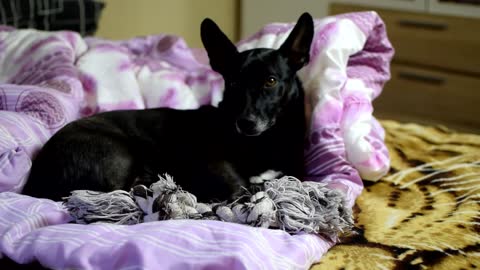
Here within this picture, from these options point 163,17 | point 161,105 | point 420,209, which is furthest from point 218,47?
point 163,17

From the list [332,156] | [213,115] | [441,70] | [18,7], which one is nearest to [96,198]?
[213,115]

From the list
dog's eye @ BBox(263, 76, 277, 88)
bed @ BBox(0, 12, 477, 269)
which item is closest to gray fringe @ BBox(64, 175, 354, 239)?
bed @ BBox(0, 12, 477, 269)

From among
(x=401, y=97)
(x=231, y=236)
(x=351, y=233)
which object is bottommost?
(x=401, y=97)

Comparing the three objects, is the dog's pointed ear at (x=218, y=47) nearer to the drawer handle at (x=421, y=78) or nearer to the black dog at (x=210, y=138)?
the black dog at (x=210, y=138)

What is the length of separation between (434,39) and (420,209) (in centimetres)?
193

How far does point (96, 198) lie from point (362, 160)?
0.77 metres

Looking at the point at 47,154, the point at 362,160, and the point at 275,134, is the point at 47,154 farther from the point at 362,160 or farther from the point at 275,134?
the point at 362,160

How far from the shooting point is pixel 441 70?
130 inches

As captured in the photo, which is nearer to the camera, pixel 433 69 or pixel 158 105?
pixel 158 105

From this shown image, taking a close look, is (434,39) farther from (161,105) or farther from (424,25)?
(161,105)

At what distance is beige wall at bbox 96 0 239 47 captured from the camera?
324cm

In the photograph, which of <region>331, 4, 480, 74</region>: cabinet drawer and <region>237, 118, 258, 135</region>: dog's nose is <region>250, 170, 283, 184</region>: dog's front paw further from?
<region>331, 4, 480, 74</region>: cabinet drawer

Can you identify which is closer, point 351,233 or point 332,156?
point 351,233

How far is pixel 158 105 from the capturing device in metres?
2.02
